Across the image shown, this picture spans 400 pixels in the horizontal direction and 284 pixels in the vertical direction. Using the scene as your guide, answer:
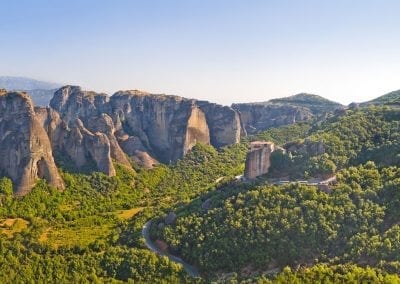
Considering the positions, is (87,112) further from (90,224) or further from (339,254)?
(339,254)

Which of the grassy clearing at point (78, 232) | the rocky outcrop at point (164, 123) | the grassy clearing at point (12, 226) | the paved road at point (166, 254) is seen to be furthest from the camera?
the rocky outcrop at point (164, 123)

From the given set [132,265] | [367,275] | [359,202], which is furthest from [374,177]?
[132,265]

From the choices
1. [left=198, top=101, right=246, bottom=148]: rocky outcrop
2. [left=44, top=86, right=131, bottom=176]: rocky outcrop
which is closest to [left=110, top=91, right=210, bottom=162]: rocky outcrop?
[left=198, top=101, right=246, bottom=148]: rocky outcrop

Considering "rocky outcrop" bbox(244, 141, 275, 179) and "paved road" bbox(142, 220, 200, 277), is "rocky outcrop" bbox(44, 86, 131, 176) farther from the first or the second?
"rocky outcrop" bbox(244, 141, 275, 179)

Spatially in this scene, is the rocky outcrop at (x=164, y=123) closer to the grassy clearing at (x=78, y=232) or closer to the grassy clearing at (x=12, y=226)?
the grassy clearing at (x=78, y=232)

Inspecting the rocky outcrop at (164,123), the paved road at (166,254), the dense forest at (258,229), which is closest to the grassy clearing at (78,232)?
the dense forest at (258,229)

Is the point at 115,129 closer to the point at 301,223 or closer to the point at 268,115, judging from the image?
the point at 268,115
